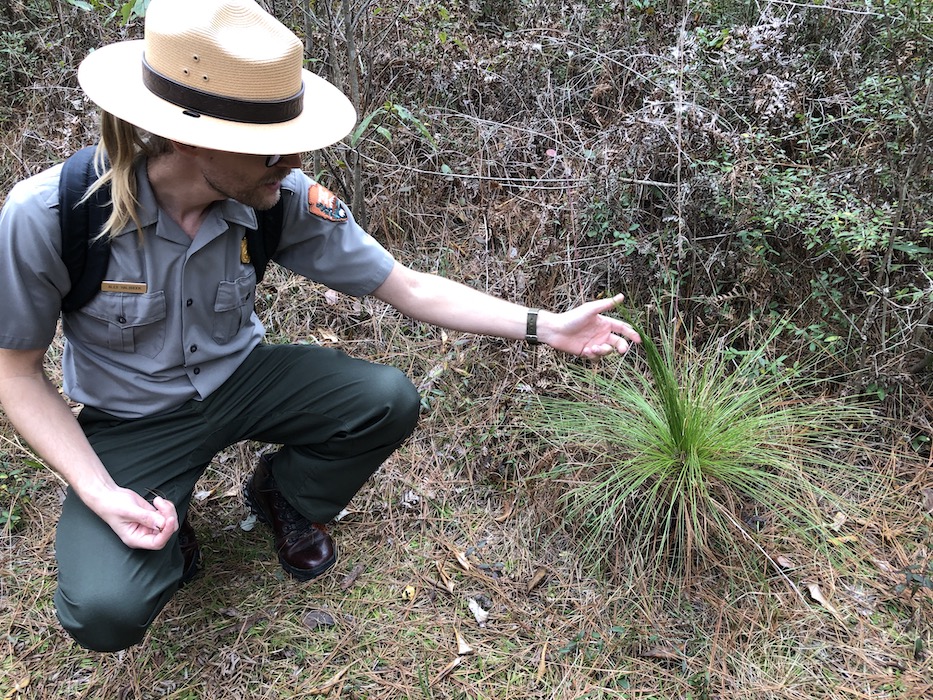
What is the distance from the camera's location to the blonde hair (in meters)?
1.78

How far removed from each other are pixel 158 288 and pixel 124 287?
0.09 m

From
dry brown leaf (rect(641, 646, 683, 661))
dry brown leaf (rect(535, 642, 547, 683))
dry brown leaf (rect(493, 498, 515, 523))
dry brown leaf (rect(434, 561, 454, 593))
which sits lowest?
dry brown leaf (rect(434, 561, 454, 593))

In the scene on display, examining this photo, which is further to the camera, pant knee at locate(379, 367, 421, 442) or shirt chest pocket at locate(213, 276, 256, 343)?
pant knee at locate(379, 367, 421, 442)

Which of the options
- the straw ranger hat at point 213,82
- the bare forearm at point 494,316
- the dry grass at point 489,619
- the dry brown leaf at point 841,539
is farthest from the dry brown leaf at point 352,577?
the dry brown leaf at point 841,539

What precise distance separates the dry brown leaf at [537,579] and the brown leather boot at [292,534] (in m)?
0.68

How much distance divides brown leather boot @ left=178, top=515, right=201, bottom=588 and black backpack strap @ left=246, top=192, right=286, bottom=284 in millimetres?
903

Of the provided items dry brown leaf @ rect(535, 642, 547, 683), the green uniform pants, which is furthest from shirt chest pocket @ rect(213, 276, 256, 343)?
dry brown leaf @ rect(535, 642, 547, 683)

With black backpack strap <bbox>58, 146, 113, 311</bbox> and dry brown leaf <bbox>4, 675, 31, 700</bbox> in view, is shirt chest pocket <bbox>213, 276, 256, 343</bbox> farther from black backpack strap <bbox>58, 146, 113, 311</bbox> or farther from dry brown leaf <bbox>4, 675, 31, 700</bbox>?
dry brown leaf <bbox>4, 675, 31, 700</bbox>

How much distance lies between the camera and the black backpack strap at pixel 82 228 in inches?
69.6

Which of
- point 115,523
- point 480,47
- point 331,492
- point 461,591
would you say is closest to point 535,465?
point 461,591

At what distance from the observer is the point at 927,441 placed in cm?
255

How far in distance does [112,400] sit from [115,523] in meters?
0.42

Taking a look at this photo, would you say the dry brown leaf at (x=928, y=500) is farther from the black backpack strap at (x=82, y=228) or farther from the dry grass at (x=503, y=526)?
the black backpack strap at (x=82, y=228)

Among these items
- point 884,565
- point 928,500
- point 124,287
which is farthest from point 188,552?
point 928,500
